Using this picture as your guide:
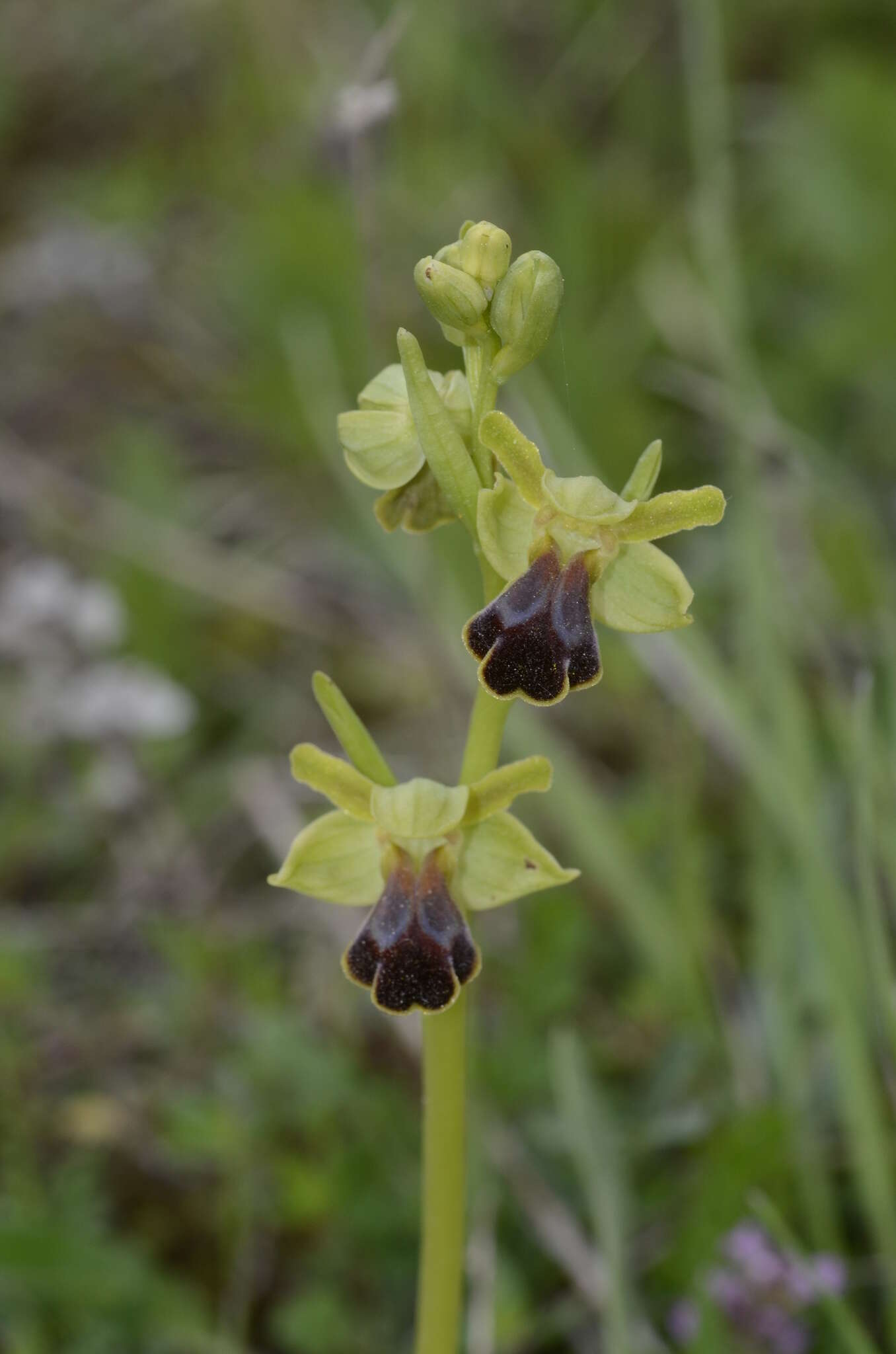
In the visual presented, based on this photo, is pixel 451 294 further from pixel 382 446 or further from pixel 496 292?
pixel 382 446

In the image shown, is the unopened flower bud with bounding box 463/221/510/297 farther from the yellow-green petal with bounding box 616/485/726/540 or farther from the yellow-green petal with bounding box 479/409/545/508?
the yellow-green petal with bounding box 616/485/726/540

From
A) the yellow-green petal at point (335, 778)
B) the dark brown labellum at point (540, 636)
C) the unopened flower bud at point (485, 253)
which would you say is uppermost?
the unopened flower bud at point (485, 253)

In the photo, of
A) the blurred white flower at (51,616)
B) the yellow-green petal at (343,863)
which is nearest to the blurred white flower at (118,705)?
the blurred white flower at (51,616)

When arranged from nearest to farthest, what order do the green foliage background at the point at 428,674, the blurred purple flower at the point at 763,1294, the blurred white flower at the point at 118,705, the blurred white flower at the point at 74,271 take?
the blurred purple flower at the point at 763,1294 < the green foliage background at the point at 428,674 < the blurred white flower at the point at 118,705 < the blurred white flower at the point at 74,271

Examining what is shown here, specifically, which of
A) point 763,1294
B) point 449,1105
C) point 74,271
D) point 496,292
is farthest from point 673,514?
point 74,271

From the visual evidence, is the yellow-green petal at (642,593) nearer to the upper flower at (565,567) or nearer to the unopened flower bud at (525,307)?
the upper flower at (565,567)

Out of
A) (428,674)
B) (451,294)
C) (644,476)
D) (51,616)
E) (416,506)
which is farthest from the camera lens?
(428,674)
